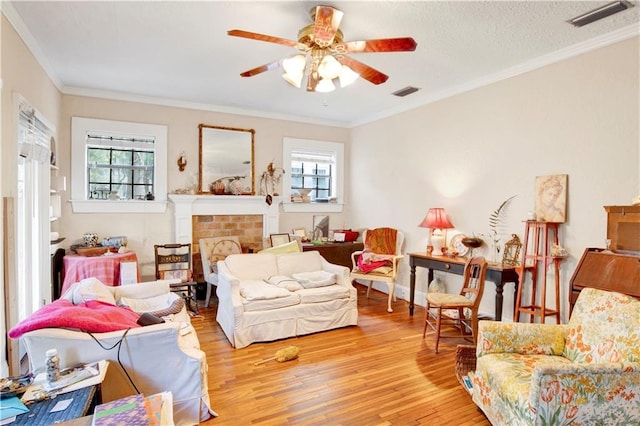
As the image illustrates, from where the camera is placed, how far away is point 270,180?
572 cm

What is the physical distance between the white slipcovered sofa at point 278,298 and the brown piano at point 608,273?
6.82 feet

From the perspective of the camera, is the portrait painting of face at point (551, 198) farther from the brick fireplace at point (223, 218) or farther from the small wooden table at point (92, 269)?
the small wooden table at point (92, 269)

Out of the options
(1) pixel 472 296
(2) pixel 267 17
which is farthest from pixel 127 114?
(1) pixel 472 296

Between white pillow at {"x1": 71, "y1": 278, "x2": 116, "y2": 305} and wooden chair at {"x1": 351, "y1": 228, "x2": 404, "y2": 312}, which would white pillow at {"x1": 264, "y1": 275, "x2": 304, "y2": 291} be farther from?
white pillow at {"x1": 71, "y1": 278, "x2": 116, "y2": 305}

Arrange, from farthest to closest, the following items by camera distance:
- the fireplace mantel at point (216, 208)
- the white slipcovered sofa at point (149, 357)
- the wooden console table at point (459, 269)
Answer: the fireplace mantel at point (216, 208) → the wooden console table at point (459, 269) → the white slipcovered sofa at point (149, 357)

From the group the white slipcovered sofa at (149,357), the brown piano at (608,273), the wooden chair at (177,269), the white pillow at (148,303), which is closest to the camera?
the white slipcovered sofa at (149,357)

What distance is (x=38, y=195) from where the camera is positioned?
11.1ft

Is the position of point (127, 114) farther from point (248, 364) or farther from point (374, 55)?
point (248, 364)

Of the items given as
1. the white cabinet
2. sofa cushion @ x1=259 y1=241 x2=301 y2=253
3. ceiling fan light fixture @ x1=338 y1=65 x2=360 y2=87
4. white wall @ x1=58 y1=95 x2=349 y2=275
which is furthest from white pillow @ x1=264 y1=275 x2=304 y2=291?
the white cabinet

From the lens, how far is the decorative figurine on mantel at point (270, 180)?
18.6ft

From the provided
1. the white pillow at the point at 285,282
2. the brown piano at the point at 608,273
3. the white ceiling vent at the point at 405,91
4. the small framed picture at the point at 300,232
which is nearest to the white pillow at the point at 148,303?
the white pillow at the point at 285,282

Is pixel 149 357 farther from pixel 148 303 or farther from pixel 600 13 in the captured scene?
pixel 600 13

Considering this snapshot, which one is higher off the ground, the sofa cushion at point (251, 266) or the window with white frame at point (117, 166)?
the window with white frame at point (117, 166)

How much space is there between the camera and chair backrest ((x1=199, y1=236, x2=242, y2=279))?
4789 mm
